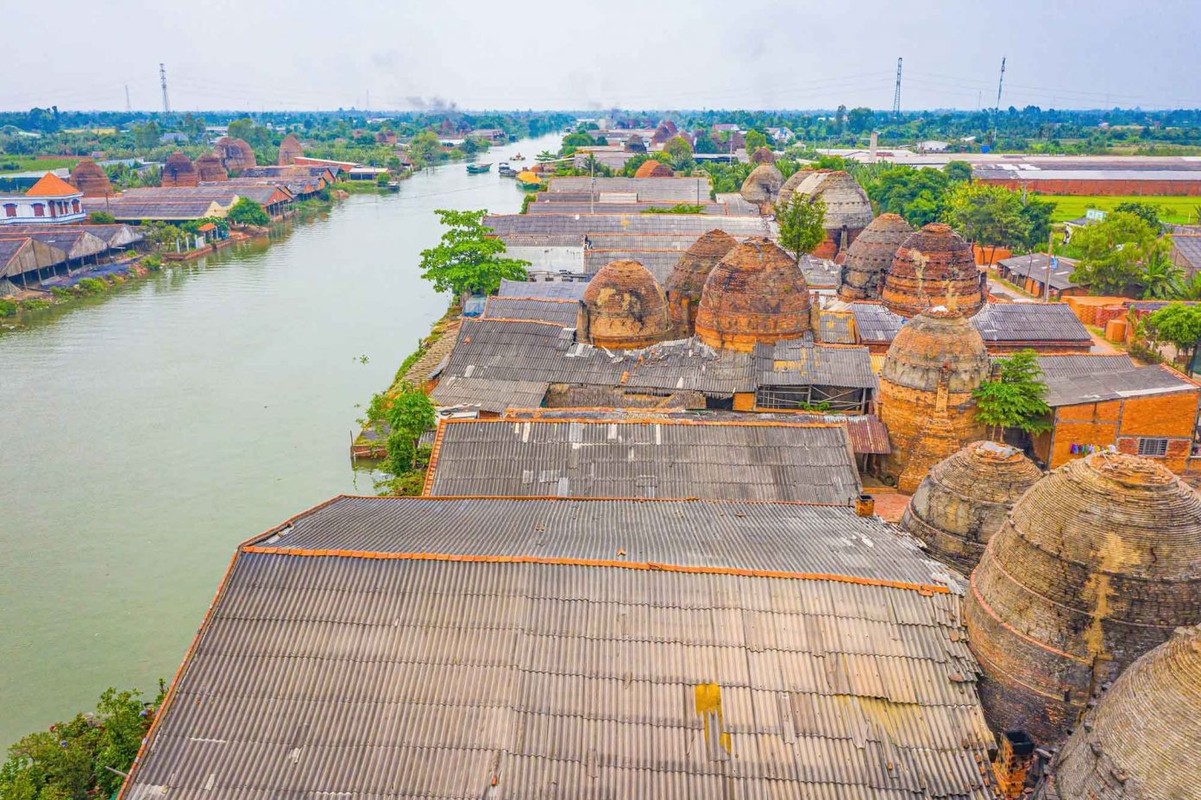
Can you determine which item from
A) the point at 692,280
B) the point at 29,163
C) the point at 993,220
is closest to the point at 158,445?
the point at 692,280

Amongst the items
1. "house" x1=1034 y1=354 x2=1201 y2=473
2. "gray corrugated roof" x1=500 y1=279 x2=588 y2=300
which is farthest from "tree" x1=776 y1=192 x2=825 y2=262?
"house" x1=1034 y1=354 x2=1201 y2=473

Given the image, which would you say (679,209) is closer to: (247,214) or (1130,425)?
(247,214)

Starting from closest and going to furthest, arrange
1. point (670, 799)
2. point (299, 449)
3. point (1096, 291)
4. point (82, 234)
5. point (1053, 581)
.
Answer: point (670, 799)
point (1053, 581)
point (299, 449)
point (1096, 291)
point (82, 234)

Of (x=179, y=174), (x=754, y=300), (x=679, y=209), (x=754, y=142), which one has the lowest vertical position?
(x=754, y=300)

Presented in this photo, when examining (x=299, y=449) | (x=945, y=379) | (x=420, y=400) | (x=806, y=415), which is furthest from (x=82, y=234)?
(x=945, y=379)

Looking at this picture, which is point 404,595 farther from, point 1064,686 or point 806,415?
point 806,415

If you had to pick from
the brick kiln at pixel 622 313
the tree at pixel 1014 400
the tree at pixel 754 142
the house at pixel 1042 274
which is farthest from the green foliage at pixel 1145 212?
the tree at pixel 754 142
